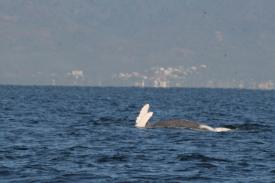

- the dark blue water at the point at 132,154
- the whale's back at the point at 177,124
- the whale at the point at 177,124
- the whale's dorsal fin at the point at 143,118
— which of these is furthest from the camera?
the whale's dorsal fin at the point at 143,118

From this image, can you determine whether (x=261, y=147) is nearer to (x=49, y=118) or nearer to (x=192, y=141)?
(x=192, y=141)

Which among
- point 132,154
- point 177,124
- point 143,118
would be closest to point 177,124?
point 177,124

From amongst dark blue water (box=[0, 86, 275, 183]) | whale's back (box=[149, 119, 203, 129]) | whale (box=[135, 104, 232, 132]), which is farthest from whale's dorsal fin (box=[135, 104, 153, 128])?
dark blue water (box=[0, 86, 275, 183])

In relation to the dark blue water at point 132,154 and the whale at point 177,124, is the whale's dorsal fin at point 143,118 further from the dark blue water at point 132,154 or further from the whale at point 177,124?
the dark blue water at point 132,154

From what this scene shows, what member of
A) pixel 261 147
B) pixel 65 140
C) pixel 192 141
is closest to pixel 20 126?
pixel 65 140

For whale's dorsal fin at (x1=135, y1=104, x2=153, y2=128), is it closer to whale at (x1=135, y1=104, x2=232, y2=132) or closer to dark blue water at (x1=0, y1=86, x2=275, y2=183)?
whale at (x1=135, y1=104, x2=232, y2=132)

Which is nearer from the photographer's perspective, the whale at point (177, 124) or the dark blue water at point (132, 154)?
the dark blue water at point (132, 154)

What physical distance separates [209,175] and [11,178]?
624 cm

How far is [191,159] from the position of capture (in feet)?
104

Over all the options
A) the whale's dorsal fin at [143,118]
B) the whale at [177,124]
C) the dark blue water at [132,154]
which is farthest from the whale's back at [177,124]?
the dark blue water at [132,154]

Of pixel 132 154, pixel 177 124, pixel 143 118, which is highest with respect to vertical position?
pixel 143 118

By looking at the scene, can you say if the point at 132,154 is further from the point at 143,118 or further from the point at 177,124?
the point at 143,118

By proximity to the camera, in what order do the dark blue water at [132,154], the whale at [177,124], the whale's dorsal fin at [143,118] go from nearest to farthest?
1. the dark blue water at [132,154]
2. the whale at [177,124]
3. the whale's dorsal fin at [143,118]

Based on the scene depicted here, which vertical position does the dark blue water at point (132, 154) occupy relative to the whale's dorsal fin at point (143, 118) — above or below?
below
